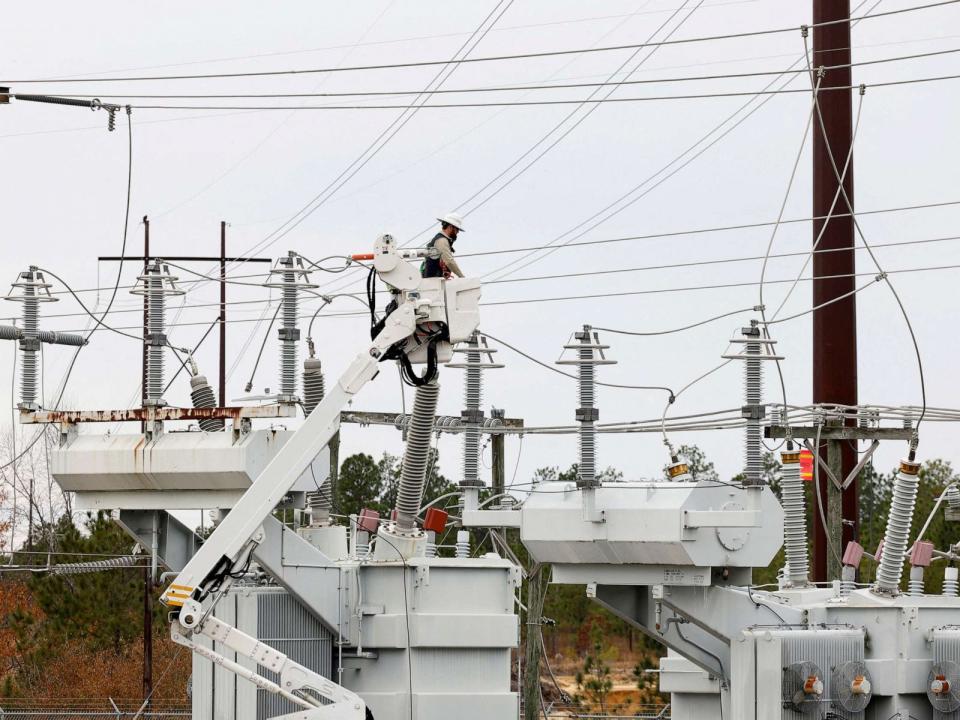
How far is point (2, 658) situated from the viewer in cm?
4112

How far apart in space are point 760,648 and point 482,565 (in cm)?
331

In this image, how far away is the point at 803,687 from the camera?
16547mm

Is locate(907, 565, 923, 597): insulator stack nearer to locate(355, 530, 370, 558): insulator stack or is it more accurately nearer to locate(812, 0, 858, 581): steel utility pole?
locate(812, 0, 858, 581): steel utility pole

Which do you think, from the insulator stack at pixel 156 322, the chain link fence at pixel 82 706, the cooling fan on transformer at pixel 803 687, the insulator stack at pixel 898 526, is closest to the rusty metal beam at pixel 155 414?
the insulator stack at pixel 156 322

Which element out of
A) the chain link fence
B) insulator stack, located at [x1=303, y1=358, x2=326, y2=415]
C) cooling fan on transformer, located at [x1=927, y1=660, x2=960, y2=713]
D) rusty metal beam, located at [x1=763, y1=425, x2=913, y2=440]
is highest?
insulator stack, located at [x1=303, y1=358, x2=326, y2=415]

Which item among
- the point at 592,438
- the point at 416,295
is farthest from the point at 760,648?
the point at 416,295

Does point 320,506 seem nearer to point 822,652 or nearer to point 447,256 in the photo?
point 447,256

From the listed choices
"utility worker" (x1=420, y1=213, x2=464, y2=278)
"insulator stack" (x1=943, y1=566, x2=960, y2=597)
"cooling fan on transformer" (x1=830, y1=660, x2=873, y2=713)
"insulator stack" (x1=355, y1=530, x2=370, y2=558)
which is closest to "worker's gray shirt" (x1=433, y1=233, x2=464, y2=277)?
"utility worker" (x1=420, y1=213, x2=464, y2=278)

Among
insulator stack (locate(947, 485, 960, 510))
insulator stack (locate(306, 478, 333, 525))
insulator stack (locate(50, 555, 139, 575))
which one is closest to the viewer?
insulator stack (locate(306, 478, 333, 525))

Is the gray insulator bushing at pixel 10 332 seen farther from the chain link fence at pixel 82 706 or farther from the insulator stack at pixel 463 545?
the chain link fence at pixel 82 706

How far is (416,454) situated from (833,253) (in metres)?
8.24

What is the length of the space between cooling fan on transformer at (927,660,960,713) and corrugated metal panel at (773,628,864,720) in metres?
0.72

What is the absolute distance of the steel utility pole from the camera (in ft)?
76.1

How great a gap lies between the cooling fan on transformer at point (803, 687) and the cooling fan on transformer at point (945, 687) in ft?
3.72
